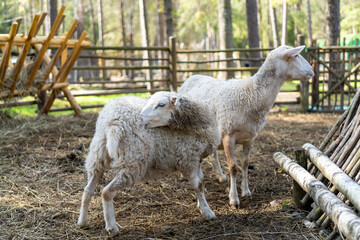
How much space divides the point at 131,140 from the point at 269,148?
3.57 metres

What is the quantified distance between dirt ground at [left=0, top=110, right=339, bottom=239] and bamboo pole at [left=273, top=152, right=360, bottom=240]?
373 mm

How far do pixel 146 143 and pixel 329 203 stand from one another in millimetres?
1612

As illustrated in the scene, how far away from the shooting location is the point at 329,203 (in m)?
2.87

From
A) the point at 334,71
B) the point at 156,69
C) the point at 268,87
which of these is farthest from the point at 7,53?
the point at 334,71

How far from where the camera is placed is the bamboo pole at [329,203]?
8.03 feet

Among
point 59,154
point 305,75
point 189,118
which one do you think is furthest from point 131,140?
point 59,154

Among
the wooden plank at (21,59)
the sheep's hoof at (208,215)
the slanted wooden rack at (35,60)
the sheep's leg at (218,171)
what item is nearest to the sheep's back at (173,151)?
A: the sheep's hoof at (208,215)

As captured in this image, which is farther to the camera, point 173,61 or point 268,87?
point 173,61

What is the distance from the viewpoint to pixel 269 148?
633 cm

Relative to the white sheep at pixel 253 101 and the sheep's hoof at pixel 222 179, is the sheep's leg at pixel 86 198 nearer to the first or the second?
the white sheep at pixel 253 101

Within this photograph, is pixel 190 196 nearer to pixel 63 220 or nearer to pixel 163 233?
pixel 163 233

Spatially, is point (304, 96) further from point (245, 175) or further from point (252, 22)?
point (245, 175)

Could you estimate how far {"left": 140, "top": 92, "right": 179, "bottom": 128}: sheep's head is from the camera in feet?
11.4

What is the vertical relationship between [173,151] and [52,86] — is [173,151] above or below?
below
